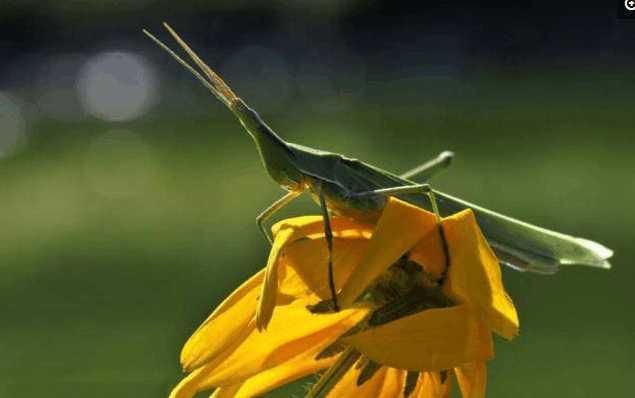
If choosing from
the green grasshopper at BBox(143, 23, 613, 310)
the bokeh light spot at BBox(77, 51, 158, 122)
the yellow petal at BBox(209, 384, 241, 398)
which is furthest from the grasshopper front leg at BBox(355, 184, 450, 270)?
the bokeh light spot at BBox(77, 51, 158, 122)

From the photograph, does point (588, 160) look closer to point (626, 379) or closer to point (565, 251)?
point (626, 379)

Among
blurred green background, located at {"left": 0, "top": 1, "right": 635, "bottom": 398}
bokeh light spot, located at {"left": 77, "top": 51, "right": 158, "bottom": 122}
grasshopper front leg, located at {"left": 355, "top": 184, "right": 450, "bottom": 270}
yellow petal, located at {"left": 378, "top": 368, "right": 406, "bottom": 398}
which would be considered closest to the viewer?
yellow petal, located at {"left": 378, "top": 368, "right": 406, "bottom": 398}

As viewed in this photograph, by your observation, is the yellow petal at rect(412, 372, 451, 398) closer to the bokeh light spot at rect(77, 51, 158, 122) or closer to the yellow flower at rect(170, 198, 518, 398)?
the yellow flower at rect(170, 198, 518, 398)

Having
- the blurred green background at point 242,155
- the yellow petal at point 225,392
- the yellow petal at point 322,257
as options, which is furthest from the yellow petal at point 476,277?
the blurred green background at point 242,155

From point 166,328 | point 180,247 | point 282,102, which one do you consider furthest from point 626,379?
point 282,102

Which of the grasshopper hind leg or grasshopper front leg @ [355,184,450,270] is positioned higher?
grasshopper front leg @ [355,184,450,270]

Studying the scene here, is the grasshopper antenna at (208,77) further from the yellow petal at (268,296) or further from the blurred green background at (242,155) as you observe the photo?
the blurred green background at (242,155)

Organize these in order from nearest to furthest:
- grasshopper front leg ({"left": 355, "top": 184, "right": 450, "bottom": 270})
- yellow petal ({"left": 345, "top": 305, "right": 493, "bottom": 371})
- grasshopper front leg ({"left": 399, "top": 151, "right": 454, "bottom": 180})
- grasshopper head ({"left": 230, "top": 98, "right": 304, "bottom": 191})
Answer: yellow petal ({"left": 345, "top": 305, "right": 493, "bottom": 371}) < grasshopper front leg ({"left": 355, "top": 184, "right": 450, "bottom": 270}) < grasshopper head ({"left": 230, "top": 98, "right": 304, "bottom": 191}) < grasshopper front leg ({"left": 399, "top": 151, "right": 454, "bottom": 180})
